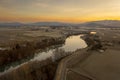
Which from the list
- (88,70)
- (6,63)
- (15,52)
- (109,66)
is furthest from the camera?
(15,52)

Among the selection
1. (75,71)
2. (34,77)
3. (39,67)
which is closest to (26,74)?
(34,77)

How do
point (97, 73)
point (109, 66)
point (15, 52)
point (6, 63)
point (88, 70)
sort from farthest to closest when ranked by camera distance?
point (15, 52) → point (6, 63) → point (109, 66) → point (88, 70) → point (97, 73)

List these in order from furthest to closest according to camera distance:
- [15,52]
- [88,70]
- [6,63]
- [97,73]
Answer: [15,52]
[6,63]
[88,70]
[97,73]

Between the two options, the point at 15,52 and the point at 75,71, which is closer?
the point at 75,71

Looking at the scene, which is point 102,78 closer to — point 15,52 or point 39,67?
point 39,67

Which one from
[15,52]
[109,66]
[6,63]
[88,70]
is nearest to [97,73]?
[88,70]

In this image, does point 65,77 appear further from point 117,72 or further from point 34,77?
point 117,72

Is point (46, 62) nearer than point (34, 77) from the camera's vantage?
No

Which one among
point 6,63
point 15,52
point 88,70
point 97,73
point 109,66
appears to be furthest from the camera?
point 15,52
